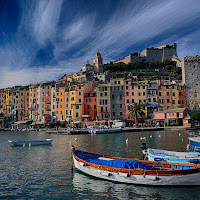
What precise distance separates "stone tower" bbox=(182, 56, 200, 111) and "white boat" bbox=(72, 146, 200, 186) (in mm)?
60436

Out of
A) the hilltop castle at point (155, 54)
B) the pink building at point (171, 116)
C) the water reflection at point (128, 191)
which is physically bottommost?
the water reflection at point (128, 191)

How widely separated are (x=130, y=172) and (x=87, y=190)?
2693 millimetres

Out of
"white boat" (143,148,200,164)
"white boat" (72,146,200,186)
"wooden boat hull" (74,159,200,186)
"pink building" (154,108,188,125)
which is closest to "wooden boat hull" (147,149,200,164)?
"white boat" (143,148,200,164)

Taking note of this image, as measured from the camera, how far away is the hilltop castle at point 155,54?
138750 mm

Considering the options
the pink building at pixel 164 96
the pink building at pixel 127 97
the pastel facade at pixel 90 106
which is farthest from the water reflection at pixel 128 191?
the pastel facade at pixel 90 106

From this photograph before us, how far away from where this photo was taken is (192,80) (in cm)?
7212

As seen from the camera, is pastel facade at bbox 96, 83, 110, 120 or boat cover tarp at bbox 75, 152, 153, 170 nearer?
boat cover tarp at bbox 75, 152, 153, 170

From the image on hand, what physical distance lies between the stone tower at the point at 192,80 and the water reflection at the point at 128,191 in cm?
6266

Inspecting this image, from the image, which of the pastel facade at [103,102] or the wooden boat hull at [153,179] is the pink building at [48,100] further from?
the wooden boat hull at [153,179]

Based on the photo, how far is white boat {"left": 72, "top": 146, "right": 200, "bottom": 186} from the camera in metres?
12.7

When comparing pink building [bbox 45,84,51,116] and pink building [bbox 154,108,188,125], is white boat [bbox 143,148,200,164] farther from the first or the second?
pink building [bbox 45,84,51,116]

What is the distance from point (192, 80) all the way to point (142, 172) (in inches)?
2573

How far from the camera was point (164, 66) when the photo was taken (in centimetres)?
12938

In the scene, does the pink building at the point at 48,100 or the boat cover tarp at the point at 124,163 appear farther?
the pink building at the point at 48,100
